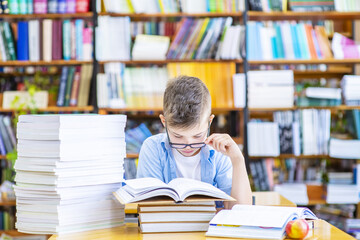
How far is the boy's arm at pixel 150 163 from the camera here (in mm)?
1737

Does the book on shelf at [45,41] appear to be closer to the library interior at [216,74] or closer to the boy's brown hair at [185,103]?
the library interior at [216,74]

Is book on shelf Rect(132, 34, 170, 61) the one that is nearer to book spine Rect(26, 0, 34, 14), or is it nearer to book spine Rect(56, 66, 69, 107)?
book spine Rect(56, 66, 69, 107)

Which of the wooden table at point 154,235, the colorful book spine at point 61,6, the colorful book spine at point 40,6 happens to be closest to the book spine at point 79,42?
the colorful book spine at point 61,6

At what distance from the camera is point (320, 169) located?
12.1 feet

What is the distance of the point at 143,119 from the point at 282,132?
106cm

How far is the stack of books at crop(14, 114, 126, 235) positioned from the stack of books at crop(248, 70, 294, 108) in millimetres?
2078

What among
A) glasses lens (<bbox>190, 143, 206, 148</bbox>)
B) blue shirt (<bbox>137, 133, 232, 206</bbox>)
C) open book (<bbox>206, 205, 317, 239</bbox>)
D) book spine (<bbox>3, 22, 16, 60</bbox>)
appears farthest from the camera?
book spine (<bbox>3, 22, 16, 60</bbox>)

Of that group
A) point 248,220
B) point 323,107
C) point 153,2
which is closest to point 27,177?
point 248,220

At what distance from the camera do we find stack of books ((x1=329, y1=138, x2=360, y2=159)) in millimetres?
3357

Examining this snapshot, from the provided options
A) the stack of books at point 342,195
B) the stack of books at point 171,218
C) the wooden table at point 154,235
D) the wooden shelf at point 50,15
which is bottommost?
the stack of books at point 342,195

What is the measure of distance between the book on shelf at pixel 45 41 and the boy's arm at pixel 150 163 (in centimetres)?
181

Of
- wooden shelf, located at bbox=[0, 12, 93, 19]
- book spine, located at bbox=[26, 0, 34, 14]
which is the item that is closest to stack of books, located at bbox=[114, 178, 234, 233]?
wooden shelf, located at bbox=[0, 12, 93, 19]

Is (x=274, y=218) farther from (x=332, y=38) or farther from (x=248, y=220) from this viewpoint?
(x=332, y=38)

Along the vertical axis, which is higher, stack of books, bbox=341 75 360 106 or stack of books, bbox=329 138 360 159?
stack of books, bbox=341 75 360 106
